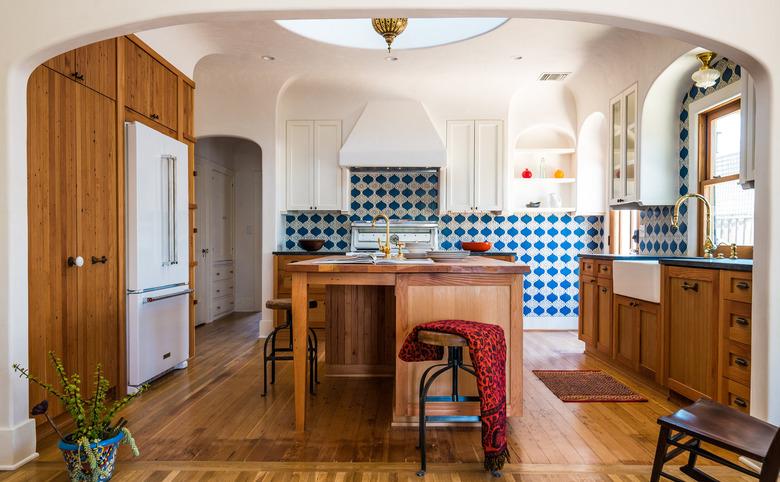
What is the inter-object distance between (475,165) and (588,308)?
7.03ft

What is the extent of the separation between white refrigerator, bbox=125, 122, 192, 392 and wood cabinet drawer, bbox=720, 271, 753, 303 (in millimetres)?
3455

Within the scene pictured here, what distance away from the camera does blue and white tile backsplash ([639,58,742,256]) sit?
3.53 meters

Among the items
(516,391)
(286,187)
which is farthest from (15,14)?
(286,187)

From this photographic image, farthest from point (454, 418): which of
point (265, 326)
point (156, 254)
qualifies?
point (265, 326)

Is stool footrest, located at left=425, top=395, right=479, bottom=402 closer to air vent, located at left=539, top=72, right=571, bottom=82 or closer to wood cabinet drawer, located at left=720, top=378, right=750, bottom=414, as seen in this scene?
wood cabinet drawer, located at left=720, top=378, right=750, bottom=414

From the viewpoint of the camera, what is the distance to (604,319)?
4.16m

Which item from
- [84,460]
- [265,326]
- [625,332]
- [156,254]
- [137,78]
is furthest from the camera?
[265,326]

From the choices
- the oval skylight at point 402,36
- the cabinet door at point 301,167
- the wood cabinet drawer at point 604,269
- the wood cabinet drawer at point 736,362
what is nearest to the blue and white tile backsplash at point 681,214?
the wood cabinet drawer at point 604,269

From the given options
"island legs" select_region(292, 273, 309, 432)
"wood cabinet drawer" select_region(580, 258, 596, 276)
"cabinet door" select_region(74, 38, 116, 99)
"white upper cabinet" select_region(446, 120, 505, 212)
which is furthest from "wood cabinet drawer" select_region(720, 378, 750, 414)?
"cabinet door" select_region(74, 38, 116, 99)

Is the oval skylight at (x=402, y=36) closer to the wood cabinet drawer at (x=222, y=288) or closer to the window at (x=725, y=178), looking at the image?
the window at (x=725, y=178)

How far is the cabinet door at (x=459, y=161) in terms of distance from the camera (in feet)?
19.1

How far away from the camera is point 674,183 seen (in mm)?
4125

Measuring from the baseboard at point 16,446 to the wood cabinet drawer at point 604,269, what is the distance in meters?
3.93

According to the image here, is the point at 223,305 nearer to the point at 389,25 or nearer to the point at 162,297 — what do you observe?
the point at 162,297
